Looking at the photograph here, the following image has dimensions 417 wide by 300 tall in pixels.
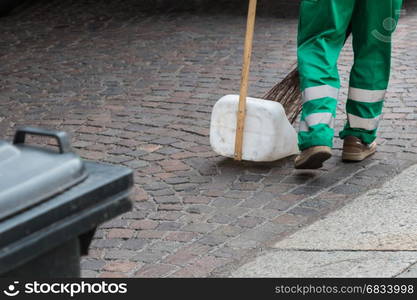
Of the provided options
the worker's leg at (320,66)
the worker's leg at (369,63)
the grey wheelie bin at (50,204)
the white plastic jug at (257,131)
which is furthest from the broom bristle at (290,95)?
the grey wheelie bin at (50,204)

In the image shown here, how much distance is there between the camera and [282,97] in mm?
5680

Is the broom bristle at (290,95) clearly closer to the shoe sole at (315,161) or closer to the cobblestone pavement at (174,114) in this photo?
the cobblestone pavement at (174,114)

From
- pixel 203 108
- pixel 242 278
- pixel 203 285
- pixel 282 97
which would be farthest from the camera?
pixel 203 108

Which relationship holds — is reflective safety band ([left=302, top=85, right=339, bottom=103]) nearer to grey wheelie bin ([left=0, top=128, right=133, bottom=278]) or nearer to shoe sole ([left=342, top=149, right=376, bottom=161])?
shoe sole ([left=342, top=149, right=376, bottom=161])

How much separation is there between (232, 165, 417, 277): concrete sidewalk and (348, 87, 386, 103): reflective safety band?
60 cm

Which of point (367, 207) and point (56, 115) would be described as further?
point (56, 115)

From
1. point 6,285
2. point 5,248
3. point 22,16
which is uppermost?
point 5,248

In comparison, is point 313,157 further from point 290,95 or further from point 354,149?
point 290,95

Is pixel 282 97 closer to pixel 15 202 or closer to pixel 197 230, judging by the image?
pixel 197 230

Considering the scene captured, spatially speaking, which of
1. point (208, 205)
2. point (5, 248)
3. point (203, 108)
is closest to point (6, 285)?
point (5, 248)

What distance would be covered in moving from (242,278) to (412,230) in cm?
99

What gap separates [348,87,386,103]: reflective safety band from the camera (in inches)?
212

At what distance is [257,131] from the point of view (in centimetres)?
538

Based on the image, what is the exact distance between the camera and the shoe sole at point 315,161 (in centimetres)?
508
